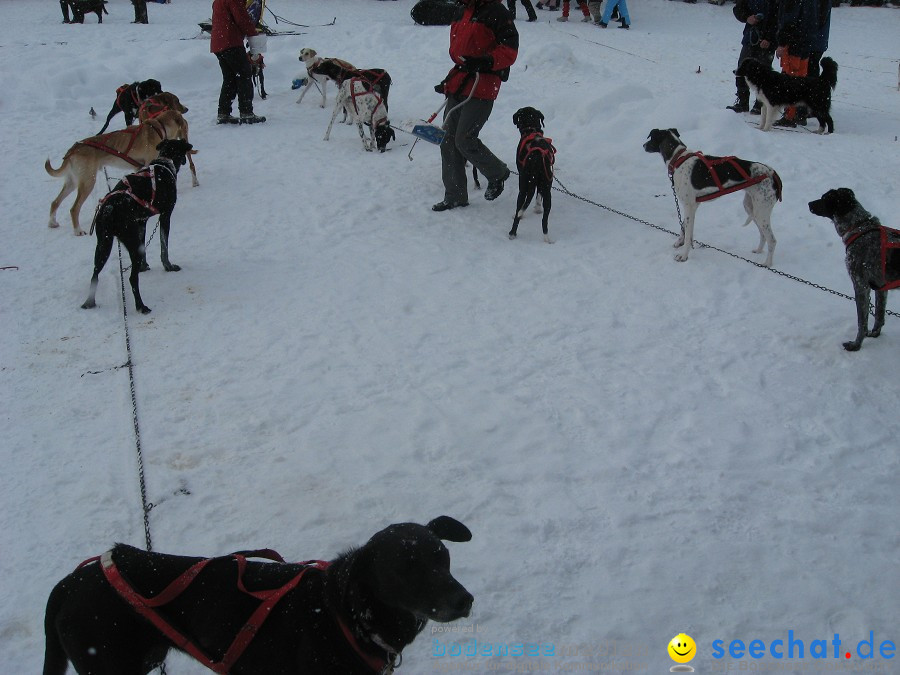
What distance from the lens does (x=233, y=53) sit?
8.71m

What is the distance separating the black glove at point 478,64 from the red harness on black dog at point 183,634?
16.2 feet

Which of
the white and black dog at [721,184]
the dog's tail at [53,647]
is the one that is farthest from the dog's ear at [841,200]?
the dog's tail at [53,647]

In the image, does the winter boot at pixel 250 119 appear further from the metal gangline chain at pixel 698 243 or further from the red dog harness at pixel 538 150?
the red dog harness at pixel 538 150

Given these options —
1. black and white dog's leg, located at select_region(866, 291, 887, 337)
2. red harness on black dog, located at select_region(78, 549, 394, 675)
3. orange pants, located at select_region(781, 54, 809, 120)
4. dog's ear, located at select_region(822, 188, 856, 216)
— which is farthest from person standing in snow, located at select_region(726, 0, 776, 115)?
red harness on black dog, located at select_region(78, 549, 394, 675)

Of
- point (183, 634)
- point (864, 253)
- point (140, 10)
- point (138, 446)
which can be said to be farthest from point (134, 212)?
point (140, 10)

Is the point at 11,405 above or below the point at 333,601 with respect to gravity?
below

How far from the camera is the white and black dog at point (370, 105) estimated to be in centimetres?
812

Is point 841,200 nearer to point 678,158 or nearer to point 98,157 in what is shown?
point 678,158

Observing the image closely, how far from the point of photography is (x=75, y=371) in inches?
156

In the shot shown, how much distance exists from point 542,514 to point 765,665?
968 millimetres

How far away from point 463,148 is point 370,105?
272 centimetres

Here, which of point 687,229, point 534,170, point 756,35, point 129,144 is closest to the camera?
point 687,229

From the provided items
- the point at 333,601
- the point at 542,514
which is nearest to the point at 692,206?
the point at 542,514

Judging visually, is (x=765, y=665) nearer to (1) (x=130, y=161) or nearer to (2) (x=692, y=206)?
(2) (x=692, y=206)
